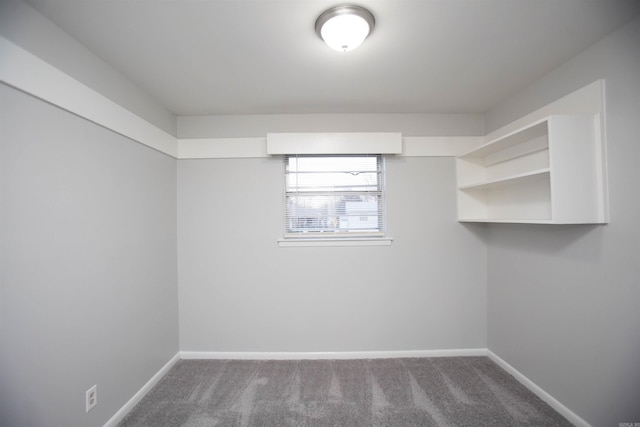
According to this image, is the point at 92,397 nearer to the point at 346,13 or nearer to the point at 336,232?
the point at 336,232

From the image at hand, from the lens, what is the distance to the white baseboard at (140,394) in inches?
66.3

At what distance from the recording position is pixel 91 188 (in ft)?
5.12

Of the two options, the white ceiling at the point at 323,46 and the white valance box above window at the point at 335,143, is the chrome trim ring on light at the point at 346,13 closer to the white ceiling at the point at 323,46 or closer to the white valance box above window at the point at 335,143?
the white ceiling at the point at 323,46

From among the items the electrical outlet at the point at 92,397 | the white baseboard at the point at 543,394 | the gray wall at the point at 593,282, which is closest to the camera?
the gray wall at the point at 593,282

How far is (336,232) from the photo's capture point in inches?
101

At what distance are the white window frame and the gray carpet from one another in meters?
1.17

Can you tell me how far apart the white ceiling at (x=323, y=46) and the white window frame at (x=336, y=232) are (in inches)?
28.4

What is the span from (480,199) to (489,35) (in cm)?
152

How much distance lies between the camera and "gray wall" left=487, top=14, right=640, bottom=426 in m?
1.38

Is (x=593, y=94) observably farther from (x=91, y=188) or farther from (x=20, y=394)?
(x=20, y=394)

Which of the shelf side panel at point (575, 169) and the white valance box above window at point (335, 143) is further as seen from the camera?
the white valance box above window at point (335, 143)

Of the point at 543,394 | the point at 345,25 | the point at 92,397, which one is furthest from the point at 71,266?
the point at 543,394

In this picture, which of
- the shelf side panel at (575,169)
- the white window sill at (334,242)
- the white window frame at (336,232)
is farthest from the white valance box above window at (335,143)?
the shelf side panel at (575,169)

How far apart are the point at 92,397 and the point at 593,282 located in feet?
10.6
